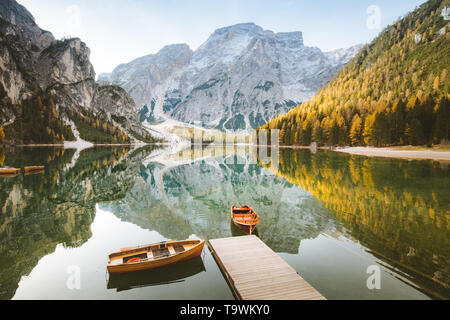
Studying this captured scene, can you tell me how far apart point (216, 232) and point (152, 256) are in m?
8.07

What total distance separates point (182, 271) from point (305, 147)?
148 meters

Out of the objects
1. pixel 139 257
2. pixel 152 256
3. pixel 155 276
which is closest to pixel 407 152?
pixel 152 256

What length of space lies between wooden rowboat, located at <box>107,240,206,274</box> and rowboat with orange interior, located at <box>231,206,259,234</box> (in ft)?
18.0

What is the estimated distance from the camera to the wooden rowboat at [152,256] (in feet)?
45.5

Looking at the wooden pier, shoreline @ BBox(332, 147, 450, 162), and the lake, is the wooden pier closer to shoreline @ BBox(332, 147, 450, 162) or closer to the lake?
the lake

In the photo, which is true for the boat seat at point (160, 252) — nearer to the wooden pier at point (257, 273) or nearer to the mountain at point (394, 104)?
the wooden pier at point (257, 273)

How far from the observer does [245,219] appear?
71.6ft

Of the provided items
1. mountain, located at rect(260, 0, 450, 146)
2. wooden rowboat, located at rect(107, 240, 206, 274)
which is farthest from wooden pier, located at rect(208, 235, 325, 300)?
mountain, located at rect(260, 0, 450, 146)

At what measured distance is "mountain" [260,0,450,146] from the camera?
312ft

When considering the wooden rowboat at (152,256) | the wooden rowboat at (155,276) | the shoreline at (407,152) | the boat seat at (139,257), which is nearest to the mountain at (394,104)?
the shoreline at (407,152)
